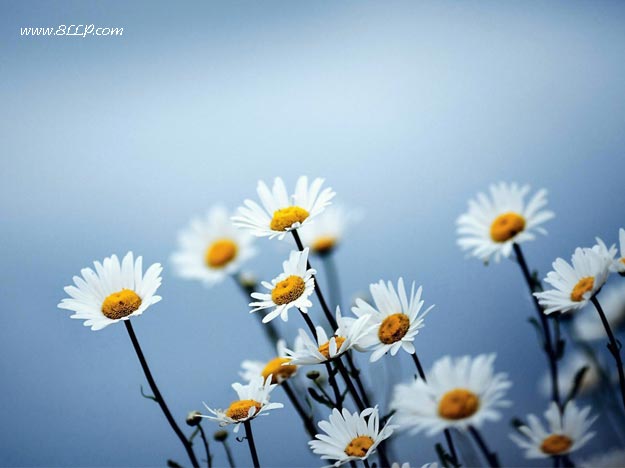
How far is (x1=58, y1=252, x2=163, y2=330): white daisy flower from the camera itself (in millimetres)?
658

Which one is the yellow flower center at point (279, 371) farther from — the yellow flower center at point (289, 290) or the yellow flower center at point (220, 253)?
the yellow flower center at point (220, 253)

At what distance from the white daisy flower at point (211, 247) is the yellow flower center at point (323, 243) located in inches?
4.0

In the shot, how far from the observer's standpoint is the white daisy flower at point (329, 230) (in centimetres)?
106

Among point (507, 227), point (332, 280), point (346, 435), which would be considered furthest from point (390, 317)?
point (332, 280)

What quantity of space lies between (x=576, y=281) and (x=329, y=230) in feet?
1.61

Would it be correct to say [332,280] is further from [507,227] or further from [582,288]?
[582,288]

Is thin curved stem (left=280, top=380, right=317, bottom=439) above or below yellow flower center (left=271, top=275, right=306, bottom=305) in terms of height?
below

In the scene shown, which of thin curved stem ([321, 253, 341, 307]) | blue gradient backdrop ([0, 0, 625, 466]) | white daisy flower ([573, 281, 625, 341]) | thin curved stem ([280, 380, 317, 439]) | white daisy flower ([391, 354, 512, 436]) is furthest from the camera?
blue gradient backdrop ([0, 0, 625, 466])

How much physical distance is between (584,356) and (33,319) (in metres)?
0.87

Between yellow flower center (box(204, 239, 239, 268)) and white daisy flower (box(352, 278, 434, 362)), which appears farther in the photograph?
yellow flower center (box(204, 239, 239, 268))

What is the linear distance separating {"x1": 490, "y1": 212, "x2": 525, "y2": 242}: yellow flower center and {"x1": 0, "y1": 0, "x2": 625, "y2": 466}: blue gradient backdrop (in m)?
0.21

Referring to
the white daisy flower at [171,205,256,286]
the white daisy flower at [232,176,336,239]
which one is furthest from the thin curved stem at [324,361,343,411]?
the white daisy flower at [171,205,256,286]

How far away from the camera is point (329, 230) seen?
1067 millimetres

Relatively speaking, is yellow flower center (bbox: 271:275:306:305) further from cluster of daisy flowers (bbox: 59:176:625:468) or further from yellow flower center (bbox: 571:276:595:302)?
yellow flower center (bbox: 571:276:595:302)
